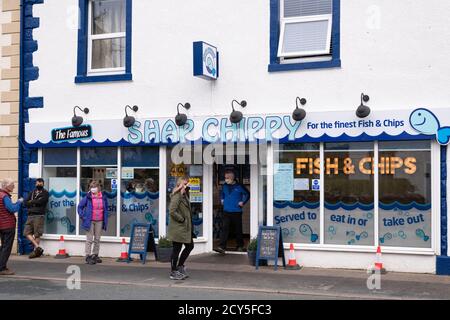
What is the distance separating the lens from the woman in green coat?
34.6 feet

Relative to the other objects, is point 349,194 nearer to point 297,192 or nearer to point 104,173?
point 297,192

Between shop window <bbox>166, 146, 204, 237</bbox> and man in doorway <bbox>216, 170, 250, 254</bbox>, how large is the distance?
57cm

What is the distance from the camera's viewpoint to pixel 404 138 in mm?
11305

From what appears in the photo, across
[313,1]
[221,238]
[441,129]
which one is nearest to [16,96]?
[221,238]

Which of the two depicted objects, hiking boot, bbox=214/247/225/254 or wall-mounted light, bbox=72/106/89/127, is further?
wall-mounted light, bbox=72/106/89/127

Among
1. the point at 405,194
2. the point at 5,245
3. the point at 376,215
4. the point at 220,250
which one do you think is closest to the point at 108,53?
the point at 5,245

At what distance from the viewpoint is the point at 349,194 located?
1182cm

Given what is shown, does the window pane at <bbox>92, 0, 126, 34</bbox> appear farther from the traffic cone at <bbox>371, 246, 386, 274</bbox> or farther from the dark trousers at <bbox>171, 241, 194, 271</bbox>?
the traffic cone at <bbox>371, 246, 386, 274</bbox>

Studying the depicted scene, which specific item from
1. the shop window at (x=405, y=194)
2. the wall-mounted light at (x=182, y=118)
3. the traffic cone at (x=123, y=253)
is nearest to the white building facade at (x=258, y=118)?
the shop window at (x=405, y=194)

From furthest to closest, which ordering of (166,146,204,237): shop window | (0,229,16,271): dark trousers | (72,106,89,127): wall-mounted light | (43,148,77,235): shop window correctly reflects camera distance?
1. (43,148,77,235): shop window
2. (72,106,89,127): wall-mounted light
3. (166,146,204,237): shop window
4. (0,229,16,271): dark trousers

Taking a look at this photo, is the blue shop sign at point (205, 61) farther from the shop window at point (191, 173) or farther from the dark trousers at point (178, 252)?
the dark trousers at point (178, 252)

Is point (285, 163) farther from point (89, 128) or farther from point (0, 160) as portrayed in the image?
point (0, 160)

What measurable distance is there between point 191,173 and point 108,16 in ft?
13.7

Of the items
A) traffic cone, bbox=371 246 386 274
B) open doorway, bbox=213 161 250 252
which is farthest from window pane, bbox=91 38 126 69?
traffic cone, bbox=371 246 386 274
